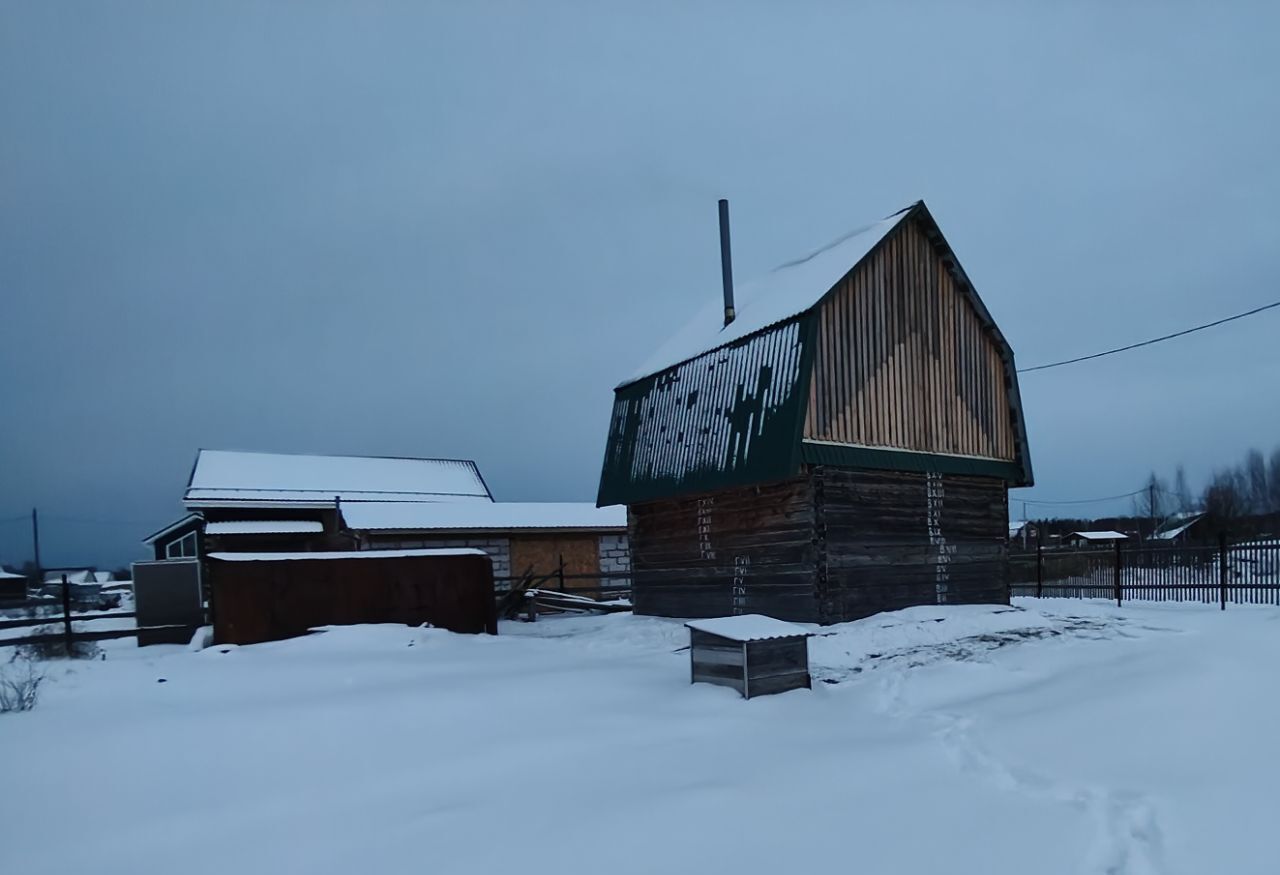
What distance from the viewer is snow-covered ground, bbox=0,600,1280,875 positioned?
4.94m

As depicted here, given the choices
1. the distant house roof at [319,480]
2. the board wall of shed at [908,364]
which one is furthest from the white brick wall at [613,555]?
the board wall of shed at [908,364]

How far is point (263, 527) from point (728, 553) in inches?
774

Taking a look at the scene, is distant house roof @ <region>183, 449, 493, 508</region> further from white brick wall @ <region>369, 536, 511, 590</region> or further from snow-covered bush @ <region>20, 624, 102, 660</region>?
snow-covered bush @ <region>20, 624, 102, 660</region>

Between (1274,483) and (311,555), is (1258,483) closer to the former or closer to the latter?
(1274,483)

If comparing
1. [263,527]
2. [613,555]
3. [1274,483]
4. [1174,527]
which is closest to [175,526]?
[263,527]

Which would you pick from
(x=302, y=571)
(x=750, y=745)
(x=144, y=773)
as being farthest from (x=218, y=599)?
(x=750, y=745)

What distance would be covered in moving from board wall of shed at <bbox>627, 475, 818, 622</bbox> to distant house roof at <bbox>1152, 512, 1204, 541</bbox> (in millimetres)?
41148

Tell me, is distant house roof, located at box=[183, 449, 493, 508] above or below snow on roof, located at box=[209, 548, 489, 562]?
above

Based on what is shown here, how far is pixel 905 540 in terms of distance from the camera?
15.2m

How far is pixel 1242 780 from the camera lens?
5852 mm

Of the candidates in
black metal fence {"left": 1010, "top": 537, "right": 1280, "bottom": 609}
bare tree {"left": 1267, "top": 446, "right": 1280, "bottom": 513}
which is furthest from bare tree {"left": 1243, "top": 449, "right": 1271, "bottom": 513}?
black metal fence {"left": 1010, "top": 537, "right": 1280, "bottom": 609}

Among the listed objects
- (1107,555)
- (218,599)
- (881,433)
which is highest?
(881,433)

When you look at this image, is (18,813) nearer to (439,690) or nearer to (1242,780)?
(439,690)

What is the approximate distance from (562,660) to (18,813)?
6979mm
